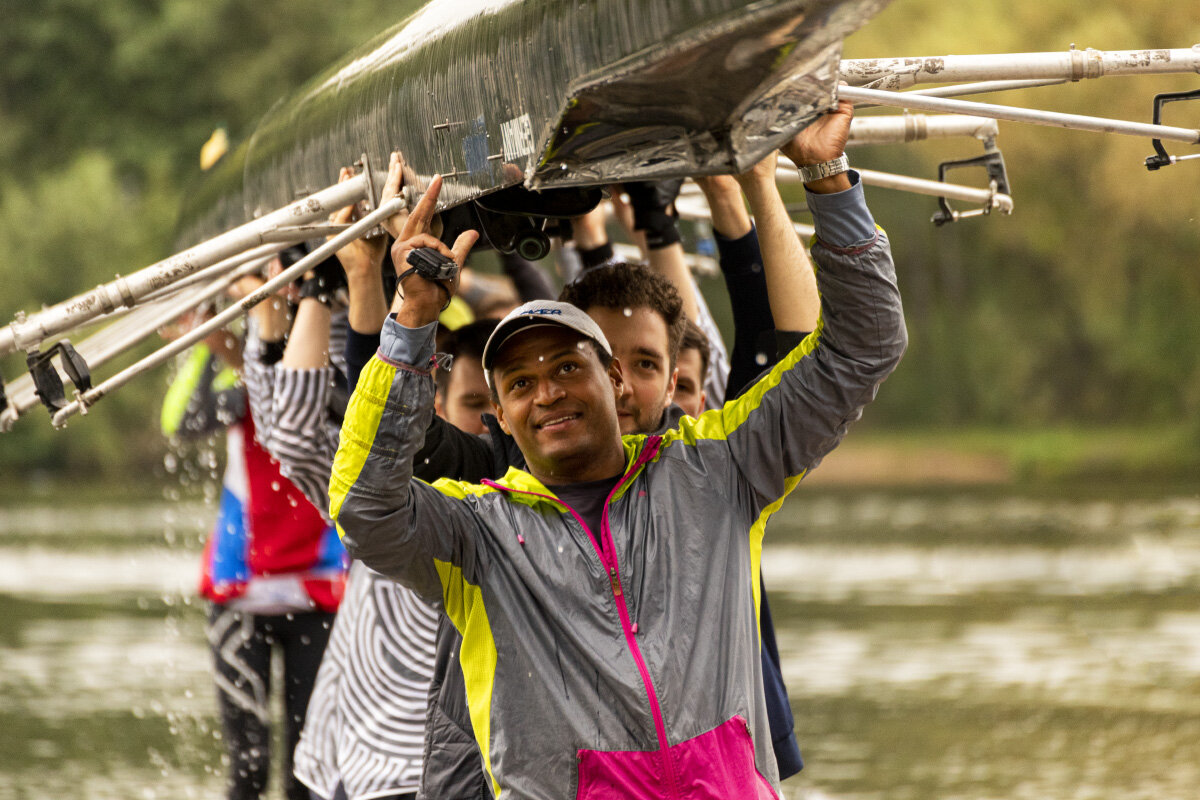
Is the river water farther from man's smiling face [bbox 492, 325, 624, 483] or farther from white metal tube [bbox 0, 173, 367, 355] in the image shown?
man's smiling face [bbox 492, 325, 624, 483]

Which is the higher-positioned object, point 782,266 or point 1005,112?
point 1005,112

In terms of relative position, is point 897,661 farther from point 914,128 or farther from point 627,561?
point 627,561

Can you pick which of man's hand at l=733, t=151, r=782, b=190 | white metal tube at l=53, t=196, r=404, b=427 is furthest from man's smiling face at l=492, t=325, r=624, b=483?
man's hand at l=733, t=151, r=782, b=190

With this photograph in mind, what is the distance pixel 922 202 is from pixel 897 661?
2126cm

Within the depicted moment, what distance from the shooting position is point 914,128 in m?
4.35

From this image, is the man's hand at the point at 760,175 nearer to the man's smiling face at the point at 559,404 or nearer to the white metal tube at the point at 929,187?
the man's smiling face at the point at 559,404

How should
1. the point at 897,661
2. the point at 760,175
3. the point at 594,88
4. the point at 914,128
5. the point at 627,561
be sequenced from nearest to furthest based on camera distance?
the point at 594,88 < the point at 627,561 < the point at 760,175 < the point at 914,128 < the point at 897,661

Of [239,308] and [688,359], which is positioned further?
[688,359]

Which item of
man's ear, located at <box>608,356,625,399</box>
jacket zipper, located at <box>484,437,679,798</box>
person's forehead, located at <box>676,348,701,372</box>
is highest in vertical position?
man's ear, located at <box>608,356,625,399</box>

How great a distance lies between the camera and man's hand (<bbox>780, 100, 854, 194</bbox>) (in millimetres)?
3047

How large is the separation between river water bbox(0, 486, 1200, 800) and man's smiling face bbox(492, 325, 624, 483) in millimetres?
→ 5522

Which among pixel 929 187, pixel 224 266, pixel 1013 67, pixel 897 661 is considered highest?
pixel 1013 67

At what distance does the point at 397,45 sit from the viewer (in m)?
3.98

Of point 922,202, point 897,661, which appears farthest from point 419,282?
point 922,202
